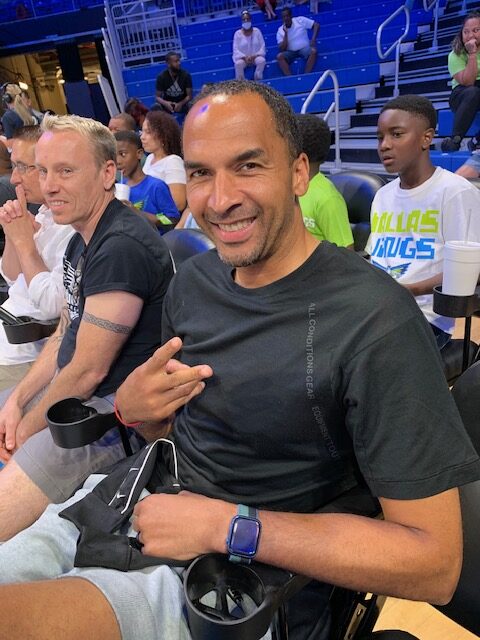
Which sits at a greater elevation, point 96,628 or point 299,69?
point 299,69

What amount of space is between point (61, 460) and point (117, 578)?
618 mm

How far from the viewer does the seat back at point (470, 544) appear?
2.90 feet

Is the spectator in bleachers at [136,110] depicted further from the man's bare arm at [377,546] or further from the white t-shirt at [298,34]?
the man's bare arm at [377,546]

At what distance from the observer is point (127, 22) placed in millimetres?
10547

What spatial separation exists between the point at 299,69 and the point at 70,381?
8.89 metres

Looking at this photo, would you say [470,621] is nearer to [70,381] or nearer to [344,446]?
[344,446]

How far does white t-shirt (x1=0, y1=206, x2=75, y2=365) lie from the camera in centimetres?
196

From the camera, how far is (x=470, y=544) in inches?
35.0

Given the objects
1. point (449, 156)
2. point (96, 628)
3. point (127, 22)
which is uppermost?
point (127, 22)

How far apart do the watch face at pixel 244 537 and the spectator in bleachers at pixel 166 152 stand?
3002 millimetres

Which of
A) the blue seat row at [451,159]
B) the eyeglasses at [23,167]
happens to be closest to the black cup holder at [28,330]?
the eyeglasses at [23,167]

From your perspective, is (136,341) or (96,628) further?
(136,341)

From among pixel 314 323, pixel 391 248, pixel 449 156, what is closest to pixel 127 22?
pixel 449 156

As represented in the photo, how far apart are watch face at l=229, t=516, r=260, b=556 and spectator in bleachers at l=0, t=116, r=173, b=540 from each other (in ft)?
2.50
